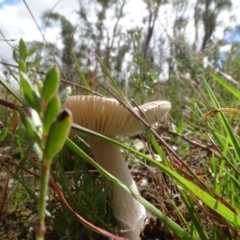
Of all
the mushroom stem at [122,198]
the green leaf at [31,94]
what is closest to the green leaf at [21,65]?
the green leaf at [31,94]

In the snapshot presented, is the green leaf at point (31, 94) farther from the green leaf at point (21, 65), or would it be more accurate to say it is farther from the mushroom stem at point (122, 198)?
the mushroom stem at point (122, 198)

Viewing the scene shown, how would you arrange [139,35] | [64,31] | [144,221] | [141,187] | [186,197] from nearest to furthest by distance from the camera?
[186,197]
[144,221]
[141,187]
[139,35]
[64,31]

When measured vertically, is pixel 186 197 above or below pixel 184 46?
below

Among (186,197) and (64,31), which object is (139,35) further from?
(64,31)

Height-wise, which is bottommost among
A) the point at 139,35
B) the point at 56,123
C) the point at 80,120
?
the point at 56,123

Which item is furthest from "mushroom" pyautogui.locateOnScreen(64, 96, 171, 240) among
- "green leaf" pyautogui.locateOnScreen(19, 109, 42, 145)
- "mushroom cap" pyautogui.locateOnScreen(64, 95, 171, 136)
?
"green leaf" pyautogui.locateOnScreen(19, 109, 42, 145)

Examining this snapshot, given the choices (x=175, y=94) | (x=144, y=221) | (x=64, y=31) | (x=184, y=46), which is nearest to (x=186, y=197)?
(x=144, y=221)

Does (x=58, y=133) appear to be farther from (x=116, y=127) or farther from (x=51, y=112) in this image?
(x=116, y=127)

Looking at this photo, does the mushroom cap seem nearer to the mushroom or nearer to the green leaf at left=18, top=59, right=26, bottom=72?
the mushroom
